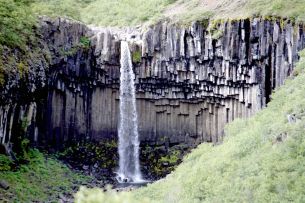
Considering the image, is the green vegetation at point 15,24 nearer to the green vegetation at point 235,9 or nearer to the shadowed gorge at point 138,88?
the shadowed gorge at point 138,88

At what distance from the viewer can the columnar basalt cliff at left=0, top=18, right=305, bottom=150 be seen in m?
25.2

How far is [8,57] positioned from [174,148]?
12244mm

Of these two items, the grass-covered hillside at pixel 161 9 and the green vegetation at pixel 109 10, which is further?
the green vegetation at pixel 109 10

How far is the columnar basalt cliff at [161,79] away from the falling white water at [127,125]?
1.27 feet

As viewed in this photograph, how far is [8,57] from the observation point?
2334cm

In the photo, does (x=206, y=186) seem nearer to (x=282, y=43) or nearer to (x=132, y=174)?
(x=282, y=43)

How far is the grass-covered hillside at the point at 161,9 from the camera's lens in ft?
84.3

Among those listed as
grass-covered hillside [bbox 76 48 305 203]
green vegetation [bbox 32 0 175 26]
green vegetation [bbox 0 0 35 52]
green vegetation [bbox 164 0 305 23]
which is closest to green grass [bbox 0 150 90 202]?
grass-covered hillside [bbox 76 48 305 203]

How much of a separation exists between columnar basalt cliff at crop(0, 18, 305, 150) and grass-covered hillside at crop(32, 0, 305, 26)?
1116 millimetres

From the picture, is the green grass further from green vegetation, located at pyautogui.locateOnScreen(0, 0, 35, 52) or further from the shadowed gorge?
green vegetation, located at pyautogui.locateOnScreen(0, 0, 35, 52)

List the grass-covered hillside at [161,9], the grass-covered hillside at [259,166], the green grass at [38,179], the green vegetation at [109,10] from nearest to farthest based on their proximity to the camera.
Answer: the grass-covered hillside at [259,166] → the green grass at [38,179] → the grass-covered hillside at [161,9] → the green vegetation at [109,10]

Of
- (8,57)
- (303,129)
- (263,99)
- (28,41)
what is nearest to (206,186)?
(303,129)

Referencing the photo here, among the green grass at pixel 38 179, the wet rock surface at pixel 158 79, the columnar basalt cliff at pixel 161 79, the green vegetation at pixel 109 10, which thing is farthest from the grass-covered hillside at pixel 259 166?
the green vegetation at pixel 109 10

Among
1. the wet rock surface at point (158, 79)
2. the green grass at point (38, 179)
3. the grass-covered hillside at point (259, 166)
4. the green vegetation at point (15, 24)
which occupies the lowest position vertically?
the green grass at point (38, 179)
